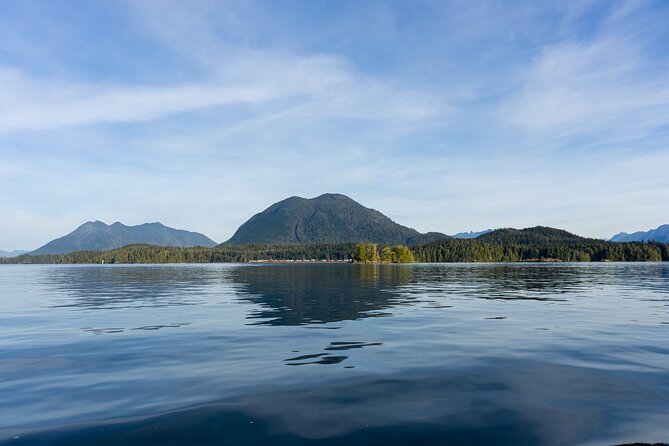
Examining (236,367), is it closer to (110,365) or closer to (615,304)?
(110,365)

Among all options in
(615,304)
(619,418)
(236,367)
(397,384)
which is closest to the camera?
(619,418)

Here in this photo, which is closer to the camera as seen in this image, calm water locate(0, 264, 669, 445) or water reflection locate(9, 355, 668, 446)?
water reflection locate(9, 355, 668, 446)

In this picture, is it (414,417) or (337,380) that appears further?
(337,380)

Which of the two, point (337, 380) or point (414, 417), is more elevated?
point (337, 380)

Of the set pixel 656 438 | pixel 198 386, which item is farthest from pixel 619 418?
pixel 198 386

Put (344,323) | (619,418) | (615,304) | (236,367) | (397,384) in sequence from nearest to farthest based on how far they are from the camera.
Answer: (619,418)
(397,384)
(236,367)
(344,323)
(615,304)

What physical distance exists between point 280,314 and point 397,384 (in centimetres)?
1988

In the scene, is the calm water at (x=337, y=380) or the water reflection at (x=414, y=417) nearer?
the water reflection at (x=414, y=417)

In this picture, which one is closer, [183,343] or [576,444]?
[576,444]

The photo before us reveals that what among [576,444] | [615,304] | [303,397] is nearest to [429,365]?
[303,397]

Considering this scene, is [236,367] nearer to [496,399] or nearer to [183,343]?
[183,343]

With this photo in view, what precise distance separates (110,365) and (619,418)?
17.8 meters

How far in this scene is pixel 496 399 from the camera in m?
13.3

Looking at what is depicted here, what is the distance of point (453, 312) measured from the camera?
113 feet
